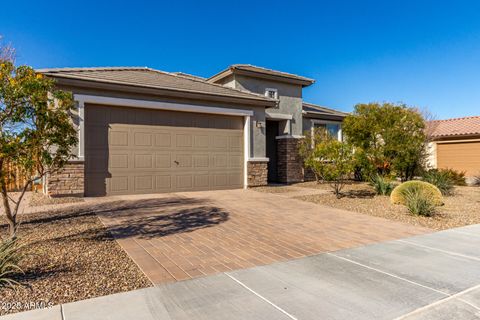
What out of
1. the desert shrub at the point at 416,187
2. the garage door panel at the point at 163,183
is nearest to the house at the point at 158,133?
the garage door panel at the point at 163,183

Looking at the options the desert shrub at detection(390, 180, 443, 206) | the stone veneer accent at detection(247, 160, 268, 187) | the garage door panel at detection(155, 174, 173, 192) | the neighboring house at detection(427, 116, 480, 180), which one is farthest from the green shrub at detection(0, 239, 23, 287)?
the neighboring house at detection(427, 116, 480, 180)

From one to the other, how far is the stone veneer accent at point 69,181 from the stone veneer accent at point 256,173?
6.53m

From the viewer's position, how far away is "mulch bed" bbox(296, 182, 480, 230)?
7.00 m

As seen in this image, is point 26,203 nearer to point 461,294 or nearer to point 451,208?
point 461,294

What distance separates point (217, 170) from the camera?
41.1ft

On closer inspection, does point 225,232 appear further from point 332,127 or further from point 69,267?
point 332,127

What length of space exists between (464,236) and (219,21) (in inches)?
628

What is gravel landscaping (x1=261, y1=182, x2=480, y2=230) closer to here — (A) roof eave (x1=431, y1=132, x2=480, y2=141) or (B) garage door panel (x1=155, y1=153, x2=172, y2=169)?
(B) garage door panel (x1=155, y1=153, x2=172, y2=169)

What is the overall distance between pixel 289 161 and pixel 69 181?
10.1 m

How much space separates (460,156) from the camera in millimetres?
18328

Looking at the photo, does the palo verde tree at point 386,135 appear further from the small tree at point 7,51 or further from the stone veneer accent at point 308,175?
the small tree at point 7,51

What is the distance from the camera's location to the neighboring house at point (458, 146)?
58.0ft

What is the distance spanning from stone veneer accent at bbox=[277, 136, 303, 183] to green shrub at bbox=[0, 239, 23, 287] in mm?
12994

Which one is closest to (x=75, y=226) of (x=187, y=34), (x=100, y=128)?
(x=100, y=128)
